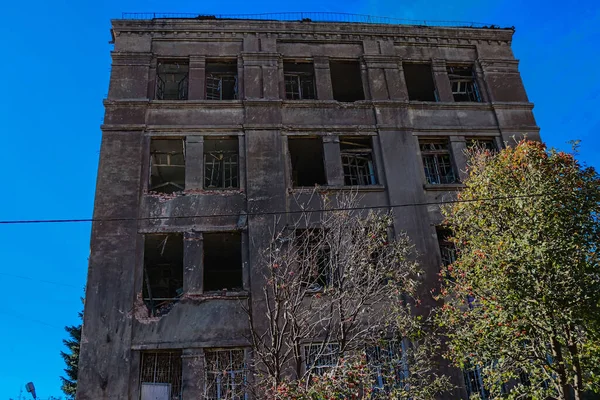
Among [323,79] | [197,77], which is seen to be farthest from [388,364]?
[197,77]

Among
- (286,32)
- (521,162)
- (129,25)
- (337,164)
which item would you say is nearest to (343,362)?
(521,162)

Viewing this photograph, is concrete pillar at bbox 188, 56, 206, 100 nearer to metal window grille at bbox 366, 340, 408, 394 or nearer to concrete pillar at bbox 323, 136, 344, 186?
concrete pillar at bbox 323, 136, 344, 186

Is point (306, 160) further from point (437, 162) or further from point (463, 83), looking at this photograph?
point (463, 83)

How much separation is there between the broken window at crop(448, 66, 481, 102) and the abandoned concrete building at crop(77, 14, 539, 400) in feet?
0.18

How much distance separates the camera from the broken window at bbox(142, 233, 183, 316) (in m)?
16.2

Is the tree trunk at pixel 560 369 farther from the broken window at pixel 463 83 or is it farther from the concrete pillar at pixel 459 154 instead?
the broken window at pixel 463 83

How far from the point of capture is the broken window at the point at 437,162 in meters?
18.4

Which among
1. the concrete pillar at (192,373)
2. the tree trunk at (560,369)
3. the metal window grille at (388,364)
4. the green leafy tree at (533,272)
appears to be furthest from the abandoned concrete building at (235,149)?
the tree trunk at (560,369)

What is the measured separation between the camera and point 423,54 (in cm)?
2050

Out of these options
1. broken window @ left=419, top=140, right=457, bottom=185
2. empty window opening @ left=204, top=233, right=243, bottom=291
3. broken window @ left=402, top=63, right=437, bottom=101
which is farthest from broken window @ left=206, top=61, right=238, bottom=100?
broken window @ left=419, top=140, right=457, bottom=185

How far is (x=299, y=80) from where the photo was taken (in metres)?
19.9

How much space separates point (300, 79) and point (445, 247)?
8237 mm

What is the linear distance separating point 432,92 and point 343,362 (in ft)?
48.9

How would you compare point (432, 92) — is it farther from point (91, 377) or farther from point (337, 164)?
point (91, 377)
